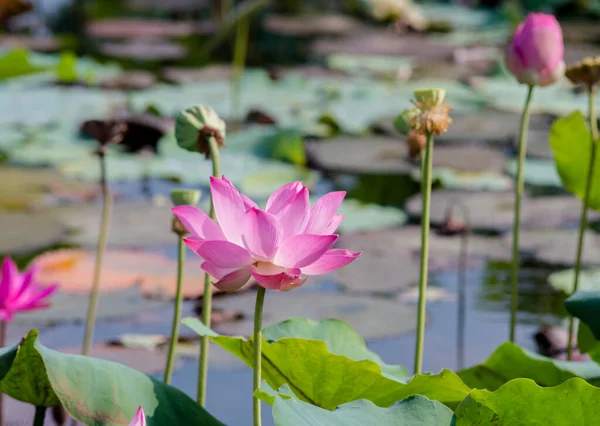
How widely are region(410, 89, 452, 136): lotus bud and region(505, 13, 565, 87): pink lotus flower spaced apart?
30 cm

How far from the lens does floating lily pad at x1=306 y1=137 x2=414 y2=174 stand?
3080 millimetres

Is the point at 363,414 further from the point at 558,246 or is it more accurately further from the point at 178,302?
the point at 558,246

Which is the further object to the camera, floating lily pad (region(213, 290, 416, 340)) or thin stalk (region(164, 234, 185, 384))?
floating lily pad (region(213, 290, 416, 340))

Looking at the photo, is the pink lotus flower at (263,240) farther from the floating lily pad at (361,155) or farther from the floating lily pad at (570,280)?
the floating lily pad at (361,155)

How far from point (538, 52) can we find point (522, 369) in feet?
1.46

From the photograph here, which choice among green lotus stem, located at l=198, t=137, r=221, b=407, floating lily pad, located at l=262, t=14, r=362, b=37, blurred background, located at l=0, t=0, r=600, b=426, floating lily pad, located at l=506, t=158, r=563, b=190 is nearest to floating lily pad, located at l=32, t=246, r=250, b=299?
blurred background, located at l=0, t=0, r=600, b=426

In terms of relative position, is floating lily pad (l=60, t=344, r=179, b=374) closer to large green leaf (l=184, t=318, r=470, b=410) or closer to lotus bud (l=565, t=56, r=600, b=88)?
large green leaf (l=184, t=318, r=470, b=410)

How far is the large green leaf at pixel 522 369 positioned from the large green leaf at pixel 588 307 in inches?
3.9

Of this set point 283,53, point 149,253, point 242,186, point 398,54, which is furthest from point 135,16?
point 149,253

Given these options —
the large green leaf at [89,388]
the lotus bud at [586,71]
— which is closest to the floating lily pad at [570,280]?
the lotus bud at [586,71]

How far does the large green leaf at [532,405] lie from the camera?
83 centimetres

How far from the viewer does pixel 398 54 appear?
5148 millimetres

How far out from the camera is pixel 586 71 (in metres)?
1.29

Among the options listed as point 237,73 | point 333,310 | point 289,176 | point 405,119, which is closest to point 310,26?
point 237,73
